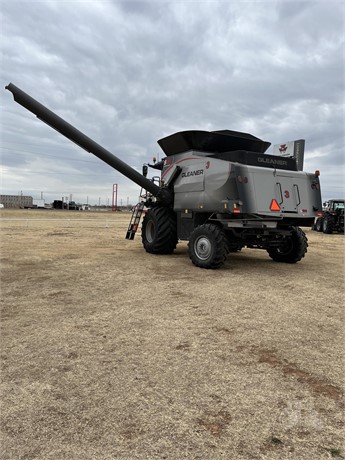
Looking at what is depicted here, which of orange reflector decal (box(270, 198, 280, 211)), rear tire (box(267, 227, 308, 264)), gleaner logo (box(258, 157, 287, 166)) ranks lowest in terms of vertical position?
rear tire (box(267, 227, 308, 264))

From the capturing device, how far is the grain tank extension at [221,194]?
7.95m

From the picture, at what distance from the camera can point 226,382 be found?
294 centimetres

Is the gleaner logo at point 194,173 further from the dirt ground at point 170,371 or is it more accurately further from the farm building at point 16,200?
the farm building at point 16,200

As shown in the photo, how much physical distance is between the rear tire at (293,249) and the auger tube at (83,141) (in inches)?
131

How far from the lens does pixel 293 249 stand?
9562mm

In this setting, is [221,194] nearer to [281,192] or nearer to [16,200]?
[281,192]

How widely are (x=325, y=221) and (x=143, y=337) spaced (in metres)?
22.6

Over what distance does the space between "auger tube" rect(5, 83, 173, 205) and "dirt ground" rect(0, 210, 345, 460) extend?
4065mm

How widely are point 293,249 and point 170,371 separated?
7.24m

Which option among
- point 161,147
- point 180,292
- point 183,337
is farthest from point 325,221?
point 183,337

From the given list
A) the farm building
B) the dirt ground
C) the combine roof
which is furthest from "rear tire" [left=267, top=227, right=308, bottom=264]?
the farm building

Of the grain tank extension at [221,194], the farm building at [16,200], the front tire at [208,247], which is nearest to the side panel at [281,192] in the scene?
the grain tank extension at [221,194]

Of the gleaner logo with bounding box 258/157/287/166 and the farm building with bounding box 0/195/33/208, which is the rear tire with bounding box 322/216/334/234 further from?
the farm building with bounding box 0/195/33/208

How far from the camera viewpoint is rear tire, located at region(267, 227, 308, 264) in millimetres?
9398
